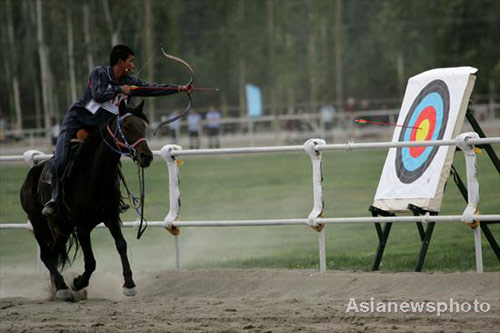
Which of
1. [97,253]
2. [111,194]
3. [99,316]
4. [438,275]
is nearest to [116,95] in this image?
[111,194]

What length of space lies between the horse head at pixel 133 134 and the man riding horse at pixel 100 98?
0.21 metres

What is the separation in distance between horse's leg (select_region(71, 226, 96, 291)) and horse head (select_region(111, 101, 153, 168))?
1284 mm

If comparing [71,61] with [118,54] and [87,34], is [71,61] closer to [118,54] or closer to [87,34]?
[87,34]

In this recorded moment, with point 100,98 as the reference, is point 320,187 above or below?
below

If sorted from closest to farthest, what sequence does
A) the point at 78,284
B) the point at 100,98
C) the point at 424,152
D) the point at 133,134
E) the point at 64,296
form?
the point at 133,134
the point at 100,98
the point at 78,284
the point at 64,296
the point at 424,152

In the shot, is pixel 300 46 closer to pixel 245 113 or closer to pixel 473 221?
pixel 245 113

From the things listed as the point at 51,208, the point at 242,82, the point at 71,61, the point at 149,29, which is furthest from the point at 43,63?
the point at 51,208

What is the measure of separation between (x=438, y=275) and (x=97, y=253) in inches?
244

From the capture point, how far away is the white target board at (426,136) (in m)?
10.6

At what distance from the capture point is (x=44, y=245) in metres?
11.5

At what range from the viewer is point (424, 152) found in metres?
11.0

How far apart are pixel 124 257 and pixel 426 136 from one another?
3.85 m

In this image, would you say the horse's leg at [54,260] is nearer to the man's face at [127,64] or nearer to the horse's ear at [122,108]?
the horse's ear at [122,108]

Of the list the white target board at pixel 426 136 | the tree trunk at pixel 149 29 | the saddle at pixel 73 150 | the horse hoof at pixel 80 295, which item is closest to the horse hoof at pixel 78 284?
the horse hoof at pixel 80 295
